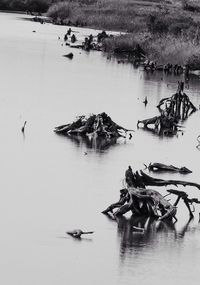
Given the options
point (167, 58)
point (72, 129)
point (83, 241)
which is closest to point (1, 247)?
point (83, 241)

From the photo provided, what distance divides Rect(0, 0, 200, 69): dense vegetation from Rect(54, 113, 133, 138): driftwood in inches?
1120

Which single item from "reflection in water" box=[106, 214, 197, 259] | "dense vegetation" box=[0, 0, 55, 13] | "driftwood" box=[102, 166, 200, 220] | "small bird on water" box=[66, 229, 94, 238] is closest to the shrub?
"dense vegetation" box=[0, 0, 55, 13]

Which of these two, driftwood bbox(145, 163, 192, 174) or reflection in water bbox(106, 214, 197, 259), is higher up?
reflection in water bbox(106, 214, 197, 259)

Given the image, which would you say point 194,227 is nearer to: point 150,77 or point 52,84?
point 52,84

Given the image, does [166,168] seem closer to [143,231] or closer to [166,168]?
[166,168]

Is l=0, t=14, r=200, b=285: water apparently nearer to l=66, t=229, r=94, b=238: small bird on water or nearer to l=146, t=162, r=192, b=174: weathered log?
l=66, t=229, r=94, b=238: small bird on water

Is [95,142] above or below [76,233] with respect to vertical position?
below

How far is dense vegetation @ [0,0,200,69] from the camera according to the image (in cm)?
6989

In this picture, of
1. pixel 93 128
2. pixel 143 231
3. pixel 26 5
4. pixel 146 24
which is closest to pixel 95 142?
pixel 93 128

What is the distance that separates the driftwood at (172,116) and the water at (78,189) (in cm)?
55

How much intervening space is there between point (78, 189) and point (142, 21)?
72.9 meters

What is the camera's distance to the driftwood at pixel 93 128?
124ft

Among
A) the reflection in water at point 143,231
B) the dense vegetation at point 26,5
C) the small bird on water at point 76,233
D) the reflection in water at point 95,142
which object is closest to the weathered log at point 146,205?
the reflection in water at point 143,231

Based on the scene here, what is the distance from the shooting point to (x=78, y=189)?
92.4 ft
